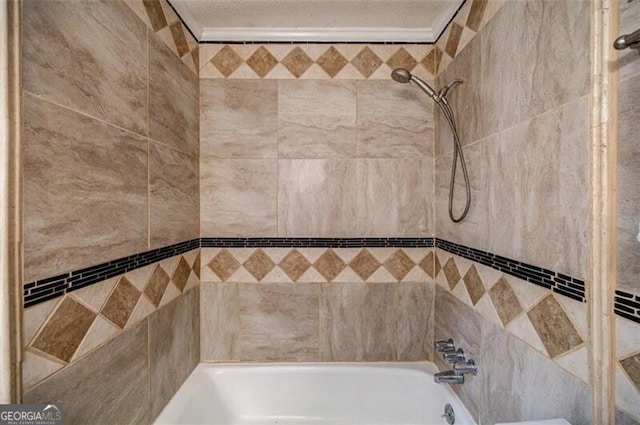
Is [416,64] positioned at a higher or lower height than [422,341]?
higher

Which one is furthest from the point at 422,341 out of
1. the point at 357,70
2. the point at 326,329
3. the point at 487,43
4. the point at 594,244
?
the point at 357,70

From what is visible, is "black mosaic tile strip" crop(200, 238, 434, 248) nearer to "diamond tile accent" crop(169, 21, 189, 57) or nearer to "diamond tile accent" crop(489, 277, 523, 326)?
"diamond tile accent" crop(489, 277, 523, 326)

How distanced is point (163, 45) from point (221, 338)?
1.45m

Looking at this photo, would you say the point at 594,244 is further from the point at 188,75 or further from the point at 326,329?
the point at 188,75

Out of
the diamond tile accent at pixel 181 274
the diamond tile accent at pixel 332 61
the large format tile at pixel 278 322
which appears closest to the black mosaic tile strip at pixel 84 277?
the diamond tile accent at pixel 181 274

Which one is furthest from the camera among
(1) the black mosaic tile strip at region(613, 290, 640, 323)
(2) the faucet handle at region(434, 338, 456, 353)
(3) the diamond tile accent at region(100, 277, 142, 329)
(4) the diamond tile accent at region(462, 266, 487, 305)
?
(2) the faucet handle at region(434, 338, 456, 353)

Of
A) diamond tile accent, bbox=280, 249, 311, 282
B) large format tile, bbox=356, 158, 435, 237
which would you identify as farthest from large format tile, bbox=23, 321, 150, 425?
large format tile, bbox=356, 158, 435, 237

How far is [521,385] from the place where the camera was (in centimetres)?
82

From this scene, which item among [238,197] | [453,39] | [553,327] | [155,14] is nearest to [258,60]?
[155,14]

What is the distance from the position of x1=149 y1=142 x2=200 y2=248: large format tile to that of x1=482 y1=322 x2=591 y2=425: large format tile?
1327mm

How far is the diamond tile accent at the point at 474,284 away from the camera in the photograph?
3.39 ft

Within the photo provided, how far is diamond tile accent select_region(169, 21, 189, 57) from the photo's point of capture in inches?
48.2

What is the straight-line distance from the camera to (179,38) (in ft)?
4.13

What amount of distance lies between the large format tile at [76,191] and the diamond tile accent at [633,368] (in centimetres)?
129
